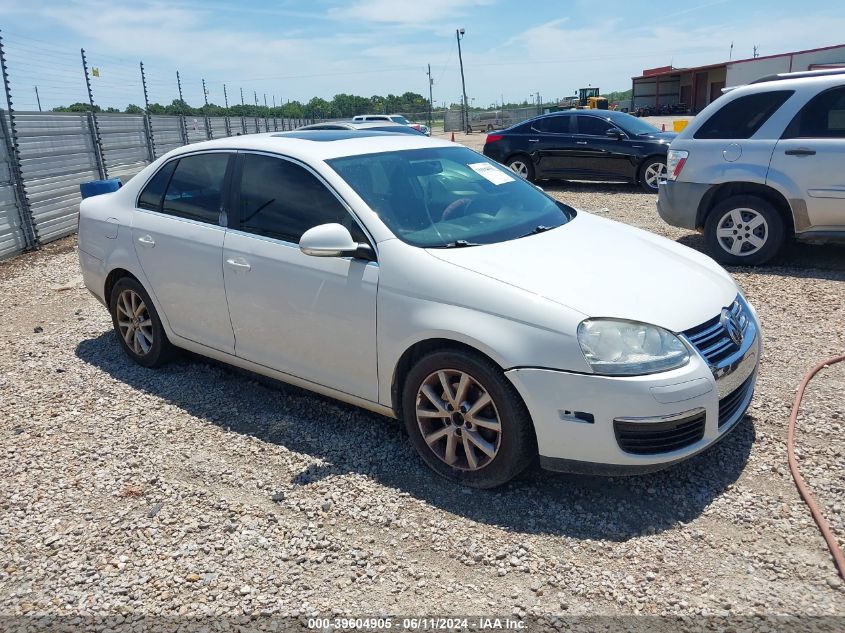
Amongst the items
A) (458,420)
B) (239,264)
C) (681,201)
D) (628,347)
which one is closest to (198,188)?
(239,264)

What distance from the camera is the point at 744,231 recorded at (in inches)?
282

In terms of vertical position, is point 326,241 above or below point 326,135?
below

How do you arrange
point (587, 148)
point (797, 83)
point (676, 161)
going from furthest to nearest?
1. point (587, 148)
2. point (676, 161)
3. point (797, 83)

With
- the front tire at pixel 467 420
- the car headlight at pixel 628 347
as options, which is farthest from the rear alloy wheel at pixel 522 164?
the car headlight at pixel 628 347

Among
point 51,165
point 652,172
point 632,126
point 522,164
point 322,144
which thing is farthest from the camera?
point 522,164

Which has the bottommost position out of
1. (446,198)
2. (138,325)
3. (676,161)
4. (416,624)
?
(416,624)

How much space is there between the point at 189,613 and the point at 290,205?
2.24 m

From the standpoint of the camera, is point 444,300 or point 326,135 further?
point 326,135

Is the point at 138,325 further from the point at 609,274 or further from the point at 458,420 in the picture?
the point at 609,274

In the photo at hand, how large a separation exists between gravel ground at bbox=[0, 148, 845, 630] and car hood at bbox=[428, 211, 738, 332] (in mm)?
882

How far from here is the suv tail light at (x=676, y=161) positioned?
744 cm

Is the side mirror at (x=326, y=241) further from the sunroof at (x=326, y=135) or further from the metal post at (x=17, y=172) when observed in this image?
the metal post at (x=17, y=172)

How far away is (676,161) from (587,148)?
6.18 metres

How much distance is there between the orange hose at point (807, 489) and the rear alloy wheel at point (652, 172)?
9.31 meters
